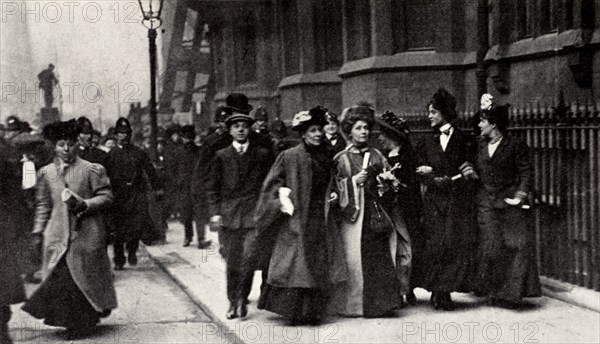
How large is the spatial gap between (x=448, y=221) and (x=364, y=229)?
0.89 metres

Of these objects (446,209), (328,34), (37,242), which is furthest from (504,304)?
(328,34)

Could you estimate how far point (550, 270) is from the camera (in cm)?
907

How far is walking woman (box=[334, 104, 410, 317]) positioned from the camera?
778cm

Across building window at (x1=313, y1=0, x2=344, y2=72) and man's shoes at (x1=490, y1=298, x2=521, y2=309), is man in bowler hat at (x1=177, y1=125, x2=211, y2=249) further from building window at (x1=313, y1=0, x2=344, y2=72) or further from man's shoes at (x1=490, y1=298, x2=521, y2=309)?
man's shoes at (x1=490, y1=298, x2=521, y2=309)

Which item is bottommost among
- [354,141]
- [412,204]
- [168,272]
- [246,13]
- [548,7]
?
[168,272]

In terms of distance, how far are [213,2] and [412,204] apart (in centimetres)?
1639

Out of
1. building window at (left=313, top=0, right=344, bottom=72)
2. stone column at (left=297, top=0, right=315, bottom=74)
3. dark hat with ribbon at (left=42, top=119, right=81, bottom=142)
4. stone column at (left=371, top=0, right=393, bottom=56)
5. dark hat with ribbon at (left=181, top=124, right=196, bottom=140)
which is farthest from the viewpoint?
stone column at (left=297, top=0, right=315, bottom=74)

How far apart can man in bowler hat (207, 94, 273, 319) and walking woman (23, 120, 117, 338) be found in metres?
1.05

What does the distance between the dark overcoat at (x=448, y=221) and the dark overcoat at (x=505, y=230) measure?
0.14m

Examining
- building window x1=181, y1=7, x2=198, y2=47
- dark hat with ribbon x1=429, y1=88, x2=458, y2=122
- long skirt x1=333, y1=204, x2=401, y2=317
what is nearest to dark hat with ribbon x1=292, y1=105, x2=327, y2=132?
long skirt x1=333, y1=204, x2=401, y2=317

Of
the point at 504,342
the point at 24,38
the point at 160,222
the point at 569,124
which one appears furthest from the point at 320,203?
the point at 24,38

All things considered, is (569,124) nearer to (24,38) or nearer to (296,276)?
(296,276)

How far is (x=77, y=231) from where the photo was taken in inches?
301

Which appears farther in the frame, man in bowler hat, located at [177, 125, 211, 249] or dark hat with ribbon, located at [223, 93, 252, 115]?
man in bowler hat, located at [177, 125, 211, 249]
